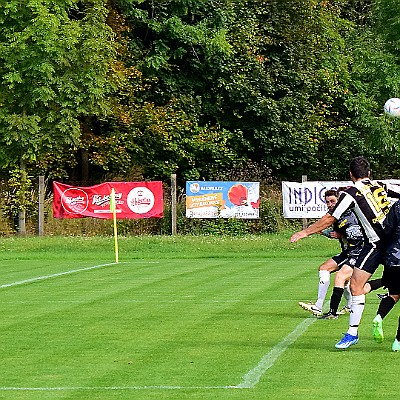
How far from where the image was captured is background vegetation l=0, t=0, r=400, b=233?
4291cm

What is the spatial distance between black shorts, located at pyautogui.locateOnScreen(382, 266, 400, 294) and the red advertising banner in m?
23.8

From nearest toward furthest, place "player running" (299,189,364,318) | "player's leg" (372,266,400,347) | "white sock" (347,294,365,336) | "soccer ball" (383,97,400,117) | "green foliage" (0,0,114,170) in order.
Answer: "player's leg" (372,266,400,347) < "white sock" (347,294,365,336) < "soccer ball" (383,97,400,117) < "player running" (299,189,364,318) < "green foliage" (0,0,114,170)

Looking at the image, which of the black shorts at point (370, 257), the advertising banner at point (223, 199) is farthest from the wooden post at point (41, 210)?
the black shorts at point (370, 257)

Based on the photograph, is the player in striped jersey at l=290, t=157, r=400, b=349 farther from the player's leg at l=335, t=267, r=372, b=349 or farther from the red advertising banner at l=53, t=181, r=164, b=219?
the red advertising banner at l=53, t=181, r=164, b=219

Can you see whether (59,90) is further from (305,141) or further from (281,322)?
(281,322)

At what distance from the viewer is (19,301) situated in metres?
17.9

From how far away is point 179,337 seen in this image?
13.0 meters

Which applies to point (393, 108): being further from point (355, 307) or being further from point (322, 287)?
point (322, 287)

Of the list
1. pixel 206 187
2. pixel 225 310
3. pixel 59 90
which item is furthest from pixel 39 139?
pixel 225 310

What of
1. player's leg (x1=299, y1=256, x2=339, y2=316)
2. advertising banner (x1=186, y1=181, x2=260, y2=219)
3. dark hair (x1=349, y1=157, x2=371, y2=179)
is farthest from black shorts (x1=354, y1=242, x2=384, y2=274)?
advertising banner (x1=186, y1=181, x2=260, y2=219)

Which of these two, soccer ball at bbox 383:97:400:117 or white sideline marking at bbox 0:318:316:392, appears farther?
soccer ball at bbox 383:97:400:117

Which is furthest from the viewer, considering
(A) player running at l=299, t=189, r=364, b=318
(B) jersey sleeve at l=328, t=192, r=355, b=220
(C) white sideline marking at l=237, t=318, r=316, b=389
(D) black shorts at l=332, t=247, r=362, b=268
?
(A) player running at l=299, t=189, r=364, b=318

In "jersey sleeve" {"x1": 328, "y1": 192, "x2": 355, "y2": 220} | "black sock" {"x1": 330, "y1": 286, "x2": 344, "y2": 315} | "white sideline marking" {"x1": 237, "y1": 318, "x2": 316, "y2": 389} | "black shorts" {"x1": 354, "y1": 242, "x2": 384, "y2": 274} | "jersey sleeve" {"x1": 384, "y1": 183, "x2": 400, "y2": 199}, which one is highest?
"jersey sleeve" {"x1": 384, "y1": 183, "x2": 400, "y2": 199}

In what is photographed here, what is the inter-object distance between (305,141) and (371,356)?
34.7 meters
